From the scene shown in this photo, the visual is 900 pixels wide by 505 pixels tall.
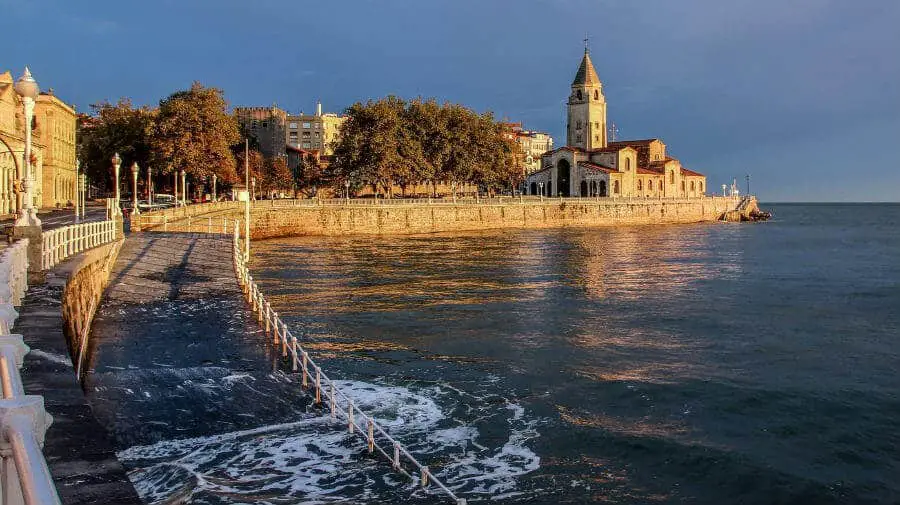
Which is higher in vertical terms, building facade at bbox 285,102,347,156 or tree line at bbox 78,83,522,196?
building facade at bbox 285,102,347,156

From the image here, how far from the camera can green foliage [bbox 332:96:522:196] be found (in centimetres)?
9356

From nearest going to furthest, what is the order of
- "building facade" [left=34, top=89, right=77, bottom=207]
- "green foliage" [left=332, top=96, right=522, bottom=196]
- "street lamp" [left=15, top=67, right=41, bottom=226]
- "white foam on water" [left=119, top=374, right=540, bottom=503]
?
"white foam on water" [left=119, top=374, right=540, bottom=503], "street lamp" [left=15, top=67, right=41, bottom=226], "building facade" [left=34, top=89, right=77, bottom=207], "green foliage" [left=332, top=96, right=522, bottom=196]

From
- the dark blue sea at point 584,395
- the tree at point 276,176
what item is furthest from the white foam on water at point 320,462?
the tree at point 276,176

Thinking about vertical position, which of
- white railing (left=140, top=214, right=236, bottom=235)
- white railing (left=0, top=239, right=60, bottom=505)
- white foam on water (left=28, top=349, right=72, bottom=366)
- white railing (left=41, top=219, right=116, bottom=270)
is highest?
white railing (left=140, top=214, right=236, bottom=235)

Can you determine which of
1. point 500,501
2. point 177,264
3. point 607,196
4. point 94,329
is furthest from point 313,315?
point 607,196

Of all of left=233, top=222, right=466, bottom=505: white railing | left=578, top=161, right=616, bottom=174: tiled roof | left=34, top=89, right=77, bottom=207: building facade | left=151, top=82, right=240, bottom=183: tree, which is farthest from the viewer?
left=578, top=161, right=616, bottom=174: tiled roof

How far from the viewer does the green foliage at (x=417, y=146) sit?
9356cm

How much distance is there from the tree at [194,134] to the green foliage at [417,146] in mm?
19738

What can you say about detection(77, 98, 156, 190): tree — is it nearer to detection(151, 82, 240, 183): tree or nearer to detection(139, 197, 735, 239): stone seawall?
detection(151, 82, 240, 183): tree

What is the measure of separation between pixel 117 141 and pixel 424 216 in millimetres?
35187

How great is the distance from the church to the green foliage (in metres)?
28.3

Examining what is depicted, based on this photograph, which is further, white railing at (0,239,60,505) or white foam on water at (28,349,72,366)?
white foam on water at (28,349,72,366)

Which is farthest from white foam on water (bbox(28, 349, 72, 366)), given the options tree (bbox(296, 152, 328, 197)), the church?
the church

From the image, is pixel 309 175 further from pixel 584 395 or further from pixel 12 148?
pixel 584 395
